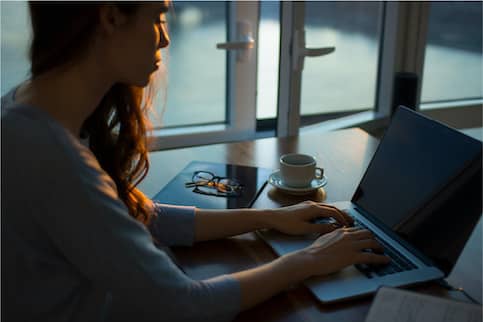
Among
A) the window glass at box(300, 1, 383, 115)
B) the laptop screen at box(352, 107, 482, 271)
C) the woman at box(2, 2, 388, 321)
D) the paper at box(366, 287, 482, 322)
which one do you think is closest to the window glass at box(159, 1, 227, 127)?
the window glass at box(300, 1, 383, 115)

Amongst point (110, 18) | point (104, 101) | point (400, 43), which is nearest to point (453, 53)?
point (400, 43)

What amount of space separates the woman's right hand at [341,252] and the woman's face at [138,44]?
39cm

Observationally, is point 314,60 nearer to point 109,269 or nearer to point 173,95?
point 173,95

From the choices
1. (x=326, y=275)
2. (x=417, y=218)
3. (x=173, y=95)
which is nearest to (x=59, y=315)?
(x=326, y=275)

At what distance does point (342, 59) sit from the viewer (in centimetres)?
282

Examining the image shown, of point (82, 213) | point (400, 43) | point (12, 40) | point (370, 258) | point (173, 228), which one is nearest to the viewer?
point (82, 213)

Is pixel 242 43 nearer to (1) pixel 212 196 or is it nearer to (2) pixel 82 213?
(1) pixel 212 196

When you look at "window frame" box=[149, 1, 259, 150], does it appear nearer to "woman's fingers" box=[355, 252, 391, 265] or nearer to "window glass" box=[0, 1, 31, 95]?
"window glass" box=[0, 1, 31, 95]

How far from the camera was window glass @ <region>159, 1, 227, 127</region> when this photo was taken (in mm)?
2383

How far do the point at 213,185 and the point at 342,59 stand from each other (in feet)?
5.58

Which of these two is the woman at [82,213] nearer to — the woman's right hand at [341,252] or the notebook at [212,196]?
the woman's right hand at [341,252]

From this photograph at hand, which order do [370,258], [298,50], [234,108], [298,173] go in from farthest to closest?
[234,108] → [298,50] → [298,173] → [370,258]

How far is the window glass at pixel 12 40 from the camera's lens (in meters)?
1.83

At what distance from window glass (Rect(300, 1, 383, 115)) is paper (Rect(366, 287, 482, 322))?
184 cm
